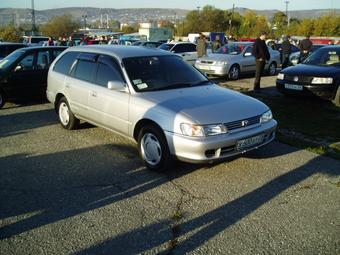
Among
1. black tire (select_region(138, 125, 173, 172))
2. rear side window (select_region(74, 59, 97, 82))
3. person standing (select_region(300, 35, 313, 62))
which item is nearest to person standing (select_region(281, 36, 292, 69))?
person standing (select_region(300, 35, 313, 62))

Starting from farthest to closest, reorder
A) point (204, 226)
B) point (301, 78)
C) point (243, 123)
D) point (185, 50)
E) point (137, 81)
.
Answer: point (185, 50), point (301, 78), point (137, 81), point (243, 123), point (204, 226)

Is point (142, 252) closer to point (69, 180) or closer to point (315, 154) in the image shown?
point (69, 180)

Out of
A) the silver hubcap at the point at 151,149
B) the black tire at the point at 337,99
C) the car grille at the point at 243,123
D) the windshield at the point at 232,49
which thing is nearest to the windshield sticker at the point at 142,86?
the silver hubcap at the point at 151,149

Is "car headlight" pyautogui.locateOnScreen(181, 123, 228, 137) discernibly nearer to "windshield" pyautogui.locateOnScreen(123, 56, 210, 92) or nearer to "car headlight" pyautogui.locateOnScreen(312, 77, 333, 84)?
"windshield" pyautogui.locateOnScreen(123, 56, 210, 92)

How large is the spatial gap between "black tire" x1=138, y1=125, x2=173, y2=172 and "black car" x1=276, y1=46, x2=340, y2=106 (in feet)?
18.6

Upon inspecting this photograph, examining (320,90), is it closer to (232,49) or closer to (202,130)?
(202,130)

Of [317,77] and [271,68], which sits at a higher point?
[317,77]

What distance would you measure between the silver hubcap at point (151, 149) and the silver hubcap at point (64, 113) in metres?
2.55

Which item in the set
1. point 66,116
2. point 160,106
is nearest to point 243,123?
point 160,106

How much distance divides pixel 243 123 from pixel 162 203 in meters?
1.58

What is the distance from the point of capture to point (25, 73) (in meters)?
9.95

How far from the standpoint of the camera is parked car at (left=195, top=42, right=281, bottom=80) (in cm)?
1480

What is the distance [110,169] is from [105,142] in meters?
1.33

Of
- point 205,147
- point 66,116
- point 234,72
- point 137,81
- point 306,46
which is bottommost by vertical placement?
point 66,116
